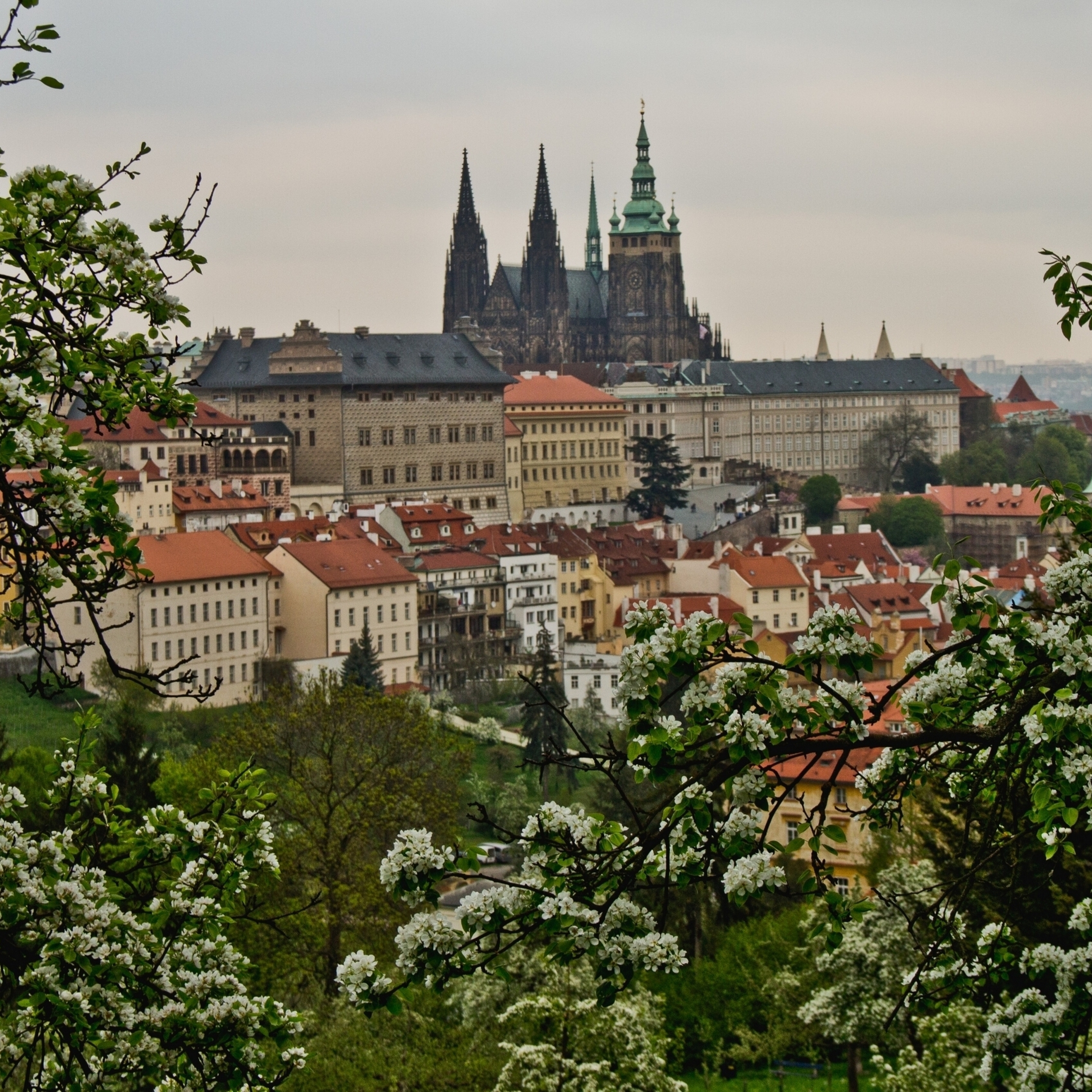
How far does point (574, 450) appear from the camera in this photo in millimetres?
125250

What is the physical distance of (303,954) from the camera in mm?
25797

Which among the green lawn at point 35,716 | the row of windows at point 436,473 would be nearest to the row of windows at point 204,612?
the green lawn at point 35,716

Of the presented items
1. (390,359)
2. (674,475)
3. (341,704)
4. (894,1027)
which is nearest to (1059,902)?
(894,1027)

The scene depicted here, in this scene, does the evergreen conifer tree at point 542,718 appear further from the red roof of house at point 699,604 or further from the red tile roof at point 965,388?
the red tile roof at point 965,388

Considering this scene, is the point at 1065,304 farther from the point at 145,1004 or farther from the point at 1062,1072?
the point at 145,1004

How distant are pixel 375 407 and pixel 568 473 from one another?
16.9m

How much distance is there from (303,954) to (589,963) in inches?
170

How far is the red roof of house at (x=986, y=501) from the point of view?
121 meters

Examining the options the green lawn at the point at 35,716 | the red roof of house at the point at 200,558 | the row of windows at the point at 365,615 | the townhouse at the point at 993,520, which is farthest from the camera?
the townhouse at the point at 993,520

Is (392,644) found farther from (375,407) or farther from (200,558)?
(375,407)

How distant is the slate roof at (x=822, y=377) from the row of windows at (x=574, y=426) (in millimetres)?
18837

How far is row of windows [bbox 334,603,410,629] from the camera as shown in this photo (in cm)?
7600

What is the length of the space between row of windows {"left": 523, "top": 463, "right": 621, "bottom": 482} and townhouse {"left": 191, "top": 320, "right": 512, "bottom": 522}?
4.73 m

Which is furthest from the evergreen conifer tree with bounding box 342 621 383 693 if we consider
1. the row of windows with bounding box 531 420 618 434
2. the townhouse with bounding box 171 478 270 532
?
the row of windows with bounding box 531 420 618 434
